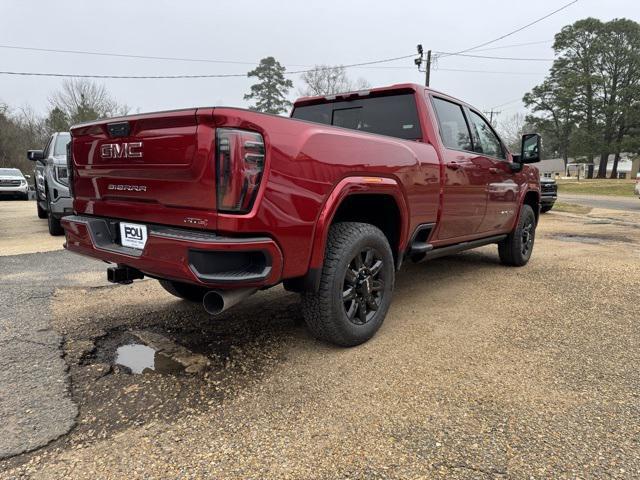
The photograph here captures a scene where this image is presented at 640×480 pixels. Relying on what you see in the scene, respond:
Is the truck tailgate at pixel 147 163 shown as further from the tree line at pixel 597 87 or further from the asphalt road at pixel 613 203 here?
the tree line at pixel 597 87

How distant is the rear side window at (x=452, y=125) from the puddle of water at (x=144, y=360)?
2.80m

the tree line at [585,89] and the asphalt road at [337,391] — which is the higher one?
the tree line at [585,89]

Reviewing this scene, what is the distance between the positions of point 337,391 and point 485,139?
3.38 metres

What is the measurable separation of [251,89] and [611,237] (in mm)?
38745

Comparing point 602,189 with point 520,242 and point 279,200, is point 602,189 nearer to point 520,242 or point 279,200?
point 520,242

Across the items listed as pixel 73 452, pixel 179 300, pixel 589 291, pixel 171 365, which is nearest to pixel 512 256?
pixel 589 291

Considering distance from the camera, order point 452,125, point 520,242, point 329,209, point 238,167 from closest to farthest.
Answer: point 238,167 → point 329,209 → point 452,125 → point 520,242

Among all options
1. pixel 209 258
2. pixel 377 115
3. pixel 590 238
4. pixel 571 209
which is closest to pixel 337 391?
pixel 209 258

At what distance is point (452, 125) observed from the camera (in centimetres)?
424

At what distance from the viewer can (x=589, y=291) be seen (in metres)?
4.63

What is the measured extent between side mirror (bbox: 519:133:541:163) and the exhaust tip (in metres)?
4.18

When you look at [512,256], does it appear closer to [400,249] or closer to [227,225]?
[400,249]

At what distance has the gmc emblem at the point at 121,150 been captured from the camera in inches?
104

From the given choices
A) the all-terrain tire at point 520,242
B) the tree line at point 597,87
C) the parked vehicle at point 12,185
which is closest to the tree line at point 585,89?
the tree line at point 597,87
